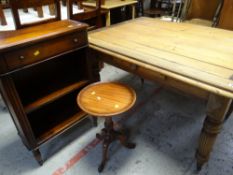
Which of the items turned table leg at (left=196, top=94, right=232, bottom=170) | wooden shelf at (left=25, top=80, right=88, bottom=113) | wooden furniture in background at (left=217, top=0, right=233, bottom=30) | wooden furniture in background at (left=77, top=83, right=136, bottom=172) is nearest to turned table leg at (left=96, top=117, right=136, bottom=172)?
wooden furniture in background at (left=77, top=83, right=136, bottom=172)

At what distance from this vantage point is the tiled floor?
4.76 ft

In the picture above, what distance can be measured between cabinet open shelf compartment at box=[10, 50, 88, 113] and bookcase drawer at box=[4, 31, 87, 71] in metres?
0.22

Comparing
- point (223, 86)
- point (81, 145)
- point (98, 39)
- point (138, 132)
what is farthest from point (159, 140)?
point (98, 39)

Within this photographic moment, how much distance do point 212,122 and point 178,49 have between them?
56 centimetres

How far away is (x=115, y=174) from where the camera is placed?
55.6 inches

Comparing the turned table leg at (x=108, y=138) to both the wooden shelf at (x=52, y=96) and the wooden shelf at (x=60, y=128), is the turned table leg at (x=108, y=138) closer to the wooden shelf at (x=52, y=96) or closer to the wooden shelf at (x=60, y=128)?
the wooden shelf at (x=60, y=128)

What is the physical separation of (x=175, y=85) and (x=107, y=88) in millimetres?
526

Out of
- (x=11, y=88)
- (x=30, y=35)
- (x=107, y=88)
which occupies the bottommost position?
(x=107, y=88)

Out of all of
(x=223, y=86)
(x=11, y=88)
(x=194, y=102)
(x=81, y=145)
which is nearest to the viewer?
(x=223, y=86)

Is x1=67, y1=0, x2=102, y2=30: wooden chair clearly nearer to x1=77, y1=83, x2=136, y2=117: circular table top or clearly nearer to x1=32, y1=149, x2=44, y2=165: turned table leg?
x1=77, y1=83, x2=136, y2=117: circular table top

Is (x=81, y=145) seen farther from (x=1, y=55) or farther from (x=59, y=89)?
(x=1, y=55)

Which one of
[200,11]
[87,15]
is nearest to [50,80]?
[87,15]

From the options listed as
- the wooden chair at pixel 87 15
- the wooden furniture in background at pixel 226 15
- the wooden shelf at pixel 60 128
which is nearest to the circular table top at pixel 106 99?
the wooden shelf at pixel 60 128

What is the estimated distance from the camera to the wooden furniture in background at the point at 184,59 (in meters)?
1.01
